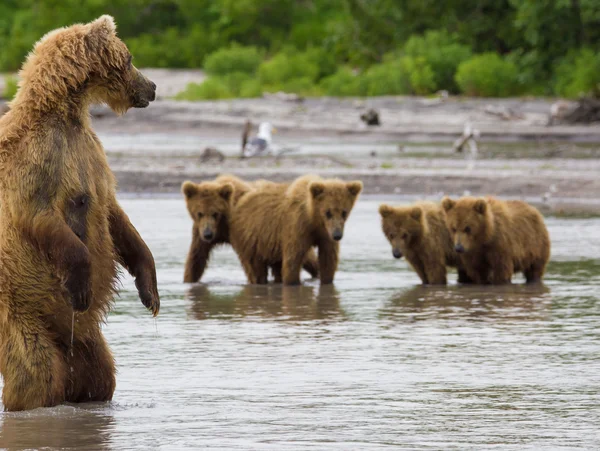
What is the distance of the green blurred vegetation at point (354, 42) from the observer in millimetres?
38000

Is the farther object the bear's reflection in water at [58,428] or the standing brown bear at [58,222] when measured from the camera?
the standing brown bear at [58,222]

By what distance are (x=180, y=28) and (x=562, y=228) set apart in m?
45.0

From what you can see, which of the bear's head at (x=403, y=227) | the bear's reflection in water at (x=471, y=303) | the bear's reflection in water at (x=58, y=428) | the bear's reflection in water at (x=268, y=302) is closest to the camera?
the bear's reflection in water at (x=58, y=428)

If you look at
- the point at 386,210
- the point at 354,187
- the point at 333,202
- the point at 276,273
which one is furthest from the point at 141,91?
the point at 276,273

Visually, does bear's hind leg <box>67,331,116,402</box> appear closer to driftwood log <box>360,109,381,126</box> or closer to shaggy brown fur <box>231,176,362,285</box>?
shaggy brown fur <box>231,176,362,285</box>

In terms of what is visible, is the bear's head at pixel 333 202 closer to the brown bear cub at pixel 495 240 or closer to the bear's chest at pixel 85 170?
the brown bear cub at pixel 495 240

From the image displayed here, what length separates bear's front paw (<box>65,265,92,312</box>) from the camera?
19.2 feet

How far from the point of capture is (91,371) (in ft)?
20.5

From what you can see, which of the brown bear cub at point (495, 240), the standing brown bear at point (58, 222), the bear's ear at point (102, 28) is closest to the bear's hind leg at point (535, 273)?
the brown bear cub at point (495, 240)

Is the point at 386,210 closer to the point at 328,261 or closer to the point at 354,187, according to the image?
the point at 354,187

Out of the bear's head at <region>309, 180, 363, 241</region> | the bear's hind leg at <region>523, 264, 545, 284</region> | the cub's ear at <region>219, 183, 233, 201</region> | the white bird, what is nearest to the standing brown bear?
the bear's head at <region>309, 180, 363, 241</region>

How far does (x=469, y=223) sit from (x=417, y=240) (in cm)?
52

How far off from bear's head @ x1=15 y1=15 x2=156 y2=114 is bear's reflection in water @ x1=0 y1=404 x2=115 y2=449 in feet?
4.48

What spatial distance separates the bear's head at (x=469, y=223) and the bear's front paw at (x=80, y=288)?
557cm
